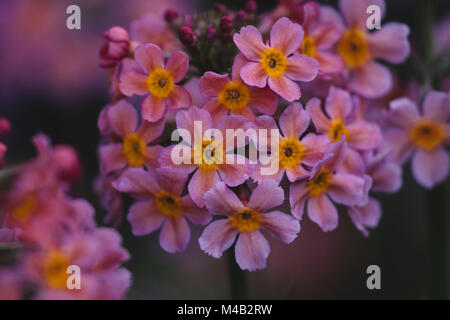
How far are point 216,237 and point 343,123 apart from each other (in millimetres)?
292

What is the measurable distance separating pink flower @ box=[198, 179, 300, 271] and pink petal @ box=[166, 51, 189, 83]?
19 cm

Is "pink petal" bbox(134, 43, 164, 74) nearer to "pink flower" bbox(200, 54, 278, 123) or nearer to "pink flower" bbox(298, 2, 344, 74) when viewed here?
"pink flower" bbox(200, 54, 278, 123)

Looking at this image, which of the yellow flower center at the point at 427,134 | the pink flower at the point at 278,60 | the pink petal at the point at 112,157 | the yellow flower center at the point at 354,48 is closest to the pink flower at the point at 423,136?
the yellow flower center at the point at 427,134

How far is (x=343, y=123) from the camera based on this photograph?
1081 mm

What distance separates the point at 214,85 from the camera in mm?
972

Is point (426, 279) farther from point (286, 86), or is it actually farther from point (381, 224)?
point (286, 86)

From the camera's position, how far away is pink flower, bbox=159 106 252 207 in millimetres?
953

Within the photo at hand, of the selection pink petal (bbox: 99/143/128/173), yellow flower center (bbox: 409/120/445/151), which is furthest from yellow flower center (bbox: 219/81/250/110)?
yellow flower center (bbox: 409/120/445/151)

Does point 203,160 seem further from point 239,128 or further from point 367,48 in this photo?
point 367,48

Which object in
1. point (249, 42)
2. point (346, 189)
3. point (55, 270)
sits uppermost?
point (249, 42)

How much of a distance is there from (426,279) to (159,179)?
2.41ft

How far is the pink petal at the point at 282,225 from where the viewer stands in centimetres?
95

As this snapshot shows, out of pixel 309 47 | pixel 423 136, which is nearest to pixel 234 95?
pixel 309 47

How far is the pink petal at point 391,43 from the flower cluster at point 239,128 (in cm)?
13
